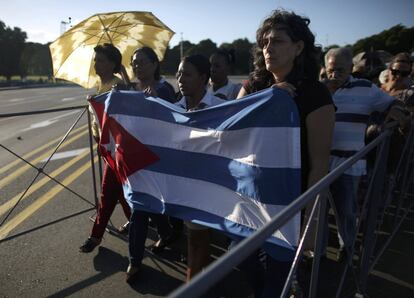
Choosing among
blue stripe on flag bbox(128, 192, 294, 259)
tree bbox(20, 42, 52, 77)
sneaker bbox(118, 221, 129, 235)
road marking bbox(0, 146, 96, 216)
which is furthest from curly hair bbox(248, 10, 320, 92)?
tree bbox(20, 42, 52, 77)

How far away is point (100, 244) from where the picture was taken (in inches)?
151

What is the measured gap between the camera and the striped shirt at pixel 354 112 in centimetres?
318

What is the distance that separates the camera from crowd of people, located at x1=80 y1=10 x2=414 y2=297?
194cm

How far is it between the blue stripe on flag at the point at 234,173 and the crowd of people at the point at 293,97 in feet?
0.41

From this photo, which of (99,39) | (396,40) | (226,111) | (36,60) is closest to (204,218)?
(226,111)

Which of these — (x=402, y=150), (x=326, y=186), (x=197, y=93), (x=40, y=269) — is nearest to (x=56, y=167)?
(x=40, y=269)

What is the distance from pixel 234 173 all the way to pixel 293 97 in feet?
2.07

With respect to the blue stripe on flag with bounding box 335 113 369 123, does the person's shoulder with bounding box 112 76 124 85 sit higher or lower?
higher

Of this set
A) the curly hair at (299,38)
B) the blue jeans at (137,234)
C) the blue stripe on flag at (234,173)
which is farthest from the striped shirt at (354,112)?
the blue jeans at (137,234)

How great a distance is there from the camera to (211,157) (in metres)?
2.45

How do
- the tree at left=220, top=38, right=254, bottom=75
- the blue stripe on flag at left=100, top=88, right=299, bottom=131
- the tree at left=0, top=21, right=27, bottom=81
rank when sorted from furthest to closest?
the tree at left=220, top=38, right=254, bottom=75 → the tree at left=0, top=21, right=27, bottom=81 → the blue stripe on flag at left=100, top=88, right=299, bottom=131

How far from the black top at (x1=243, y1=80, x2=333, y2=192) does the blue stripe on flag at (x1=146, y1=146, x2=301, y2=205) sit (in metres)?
0.15

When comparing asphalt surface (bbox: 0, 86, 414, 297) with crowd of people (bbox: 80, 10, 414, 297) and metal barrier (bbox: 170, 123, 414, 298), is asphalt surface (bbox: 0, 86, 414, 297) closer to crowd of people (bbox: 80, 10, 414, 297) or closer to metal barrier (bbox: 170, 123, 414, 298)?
crowd of people (bbox: 80, 10, 414, 297)

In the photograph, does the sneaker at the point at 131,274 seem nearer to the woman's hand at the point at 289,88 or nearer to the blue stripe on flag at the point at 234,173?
the blue stripe on flag at the point at 234,173
